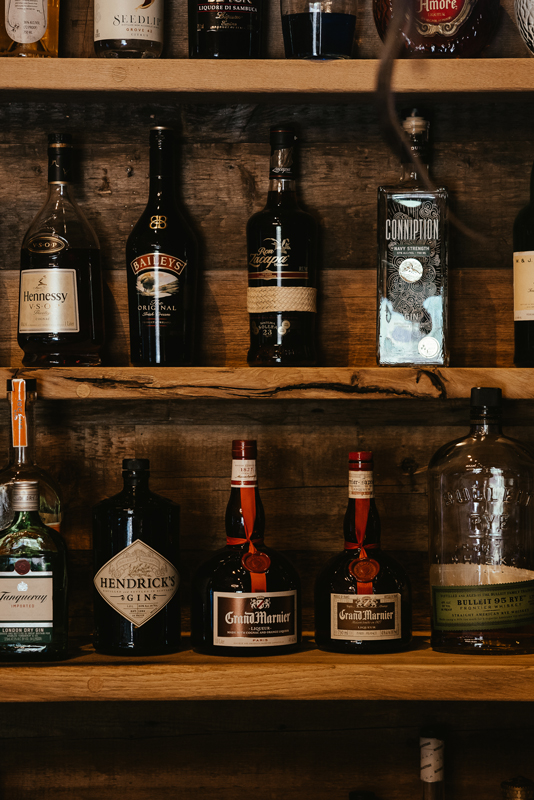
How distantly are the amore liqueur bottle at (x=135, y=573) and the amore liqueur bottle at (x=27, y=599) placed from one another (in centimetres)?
6

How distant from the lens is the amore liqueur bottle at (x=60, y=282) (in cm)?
116

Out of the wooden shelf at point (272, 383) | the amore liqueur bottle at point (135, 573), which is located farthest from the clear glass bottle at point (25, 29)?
the amore liqueur bottle at point (135, 573)

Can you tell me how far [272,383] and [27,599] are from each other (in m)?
0.41

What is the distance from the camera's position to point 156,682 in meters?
1.04

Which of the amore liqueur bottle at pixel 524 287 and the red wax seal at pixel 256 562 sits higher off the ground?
the amore liqueur bottle at pixel 524 287

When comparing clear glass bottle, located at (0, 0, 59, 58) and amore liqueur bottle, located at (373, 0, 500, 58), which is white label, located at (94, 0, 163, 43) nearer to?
clear glass bottle, located at (0, 0, 59, 58)

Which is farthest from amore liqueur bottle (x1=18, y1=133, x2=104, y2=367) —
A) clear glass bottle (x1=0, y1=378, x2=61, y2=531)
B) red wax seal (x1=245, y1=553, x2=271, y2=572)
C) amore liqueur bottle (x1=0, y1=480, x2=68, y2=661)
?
red wax seal (x1=245, y1=553, x2=271, y2=572)

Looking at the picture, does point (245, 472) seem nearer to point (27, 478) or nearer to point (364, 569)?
point (364, 569)

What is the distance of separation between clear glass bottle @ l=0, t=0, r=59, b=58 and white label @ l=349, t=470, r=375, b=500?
72 cm

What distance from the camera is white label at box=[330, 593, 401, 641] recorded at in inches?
43.2

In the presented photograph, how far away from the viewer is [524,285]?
1.15 metres

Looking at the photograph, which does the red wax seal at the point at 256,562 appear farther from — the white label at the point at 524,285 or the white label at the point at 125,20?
the white label at the point at 125,20

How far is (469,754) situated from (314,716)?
0.24 m

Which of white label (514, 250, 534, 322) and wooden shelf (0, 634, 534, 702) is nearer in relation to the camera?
wooden shelf (0, 634, 534, 702)
